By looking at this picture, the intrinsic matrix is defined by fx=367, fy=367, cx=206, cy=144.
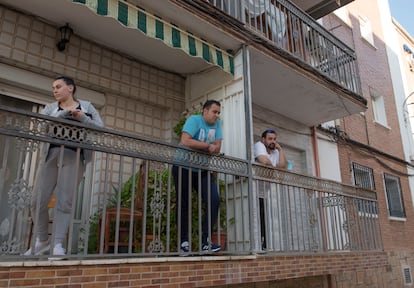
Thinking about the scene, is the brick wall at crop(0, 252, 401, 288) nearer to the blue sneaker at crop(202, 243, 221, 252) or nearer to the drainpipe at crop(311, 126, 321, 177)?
the blue sneaker at crop(202, 243, 221, 252)

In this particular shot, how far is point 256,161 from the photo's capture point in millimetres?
5219

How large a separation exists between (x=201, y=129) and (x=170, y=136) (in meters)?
1.78

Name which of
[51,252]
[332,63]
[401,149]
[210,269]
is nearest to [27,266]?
[51,252]

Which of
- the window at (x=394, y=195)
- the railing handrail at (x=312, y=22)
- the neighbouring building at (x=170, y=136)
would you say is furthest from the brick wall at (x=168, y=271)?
the window at (x=394, y=195)

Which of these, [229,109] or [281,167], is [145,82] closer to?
[229,109]

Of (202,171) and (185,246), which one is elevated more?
(202,171)

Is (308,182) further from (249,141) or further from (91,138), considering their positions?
(91,138)

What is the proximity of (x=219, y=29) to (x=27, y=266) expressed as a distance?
148 inches

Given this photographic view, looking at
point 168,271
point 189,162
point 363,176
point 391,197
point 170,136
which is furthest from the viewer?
point 391,197

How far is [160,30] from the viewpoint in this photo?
4605 mm

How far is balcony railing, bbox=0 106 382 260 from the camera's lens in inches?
118

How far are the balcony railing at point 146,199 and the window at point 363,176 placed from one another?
297 centimetres

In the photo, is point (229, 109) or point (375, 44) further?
point (375, 44)

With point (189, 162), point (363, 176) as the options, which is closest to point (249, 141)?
point (189, 162)
